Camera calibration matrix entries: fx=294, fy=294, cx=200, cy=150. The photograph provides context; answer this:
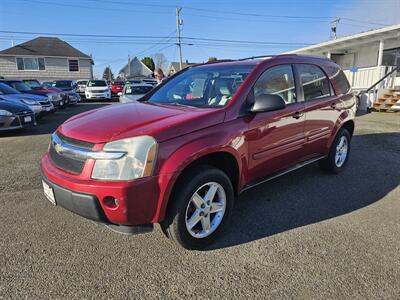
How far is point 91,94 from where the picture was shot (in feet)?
69.5

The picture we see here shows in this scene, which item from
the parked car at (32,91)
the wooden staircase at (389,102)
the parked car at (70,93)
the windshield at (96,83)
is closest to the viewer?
the wooden staircase at (389,102)

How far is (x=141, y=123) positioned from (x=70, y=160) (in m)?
0.69

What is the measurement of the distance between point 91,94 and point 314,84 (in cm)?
1972

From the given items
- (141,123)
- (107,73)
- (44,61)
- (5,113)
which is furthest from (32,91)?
(107,73)

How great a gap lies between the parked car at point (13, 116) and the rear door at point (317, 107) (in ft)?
25.3

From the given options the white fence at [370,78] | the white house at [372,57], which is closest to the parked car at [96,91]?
the white house at [372,57]

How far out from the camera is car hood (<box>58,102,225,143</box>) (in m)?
2.41

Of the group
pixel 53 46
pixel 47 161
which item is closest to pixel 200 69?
pixel 47 161

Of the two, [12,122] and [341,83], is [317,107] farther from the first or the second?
[12,122]

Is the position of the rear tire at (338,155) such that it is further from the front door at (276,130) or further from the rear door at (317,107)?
the front door at (276,130)

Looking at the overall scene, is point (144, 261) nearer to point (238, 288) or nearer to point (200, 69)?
point (238, 288)

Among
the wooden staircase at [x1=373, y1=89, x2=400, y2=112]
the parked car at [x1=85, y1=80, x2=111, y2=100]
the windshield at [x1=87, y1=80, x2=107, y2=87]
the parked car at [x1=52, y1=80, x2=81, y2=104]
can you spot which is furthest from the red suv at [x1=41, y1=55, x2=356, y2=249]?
the windshield at [x1=87, y1=80, x2=107, y2=87]

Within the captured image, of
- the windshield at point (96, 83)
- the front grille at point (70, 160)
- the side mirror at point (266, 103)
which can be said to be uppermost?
the windshield at point (96, 83)

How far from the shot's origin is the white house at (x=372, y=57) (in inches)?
Result: 522
